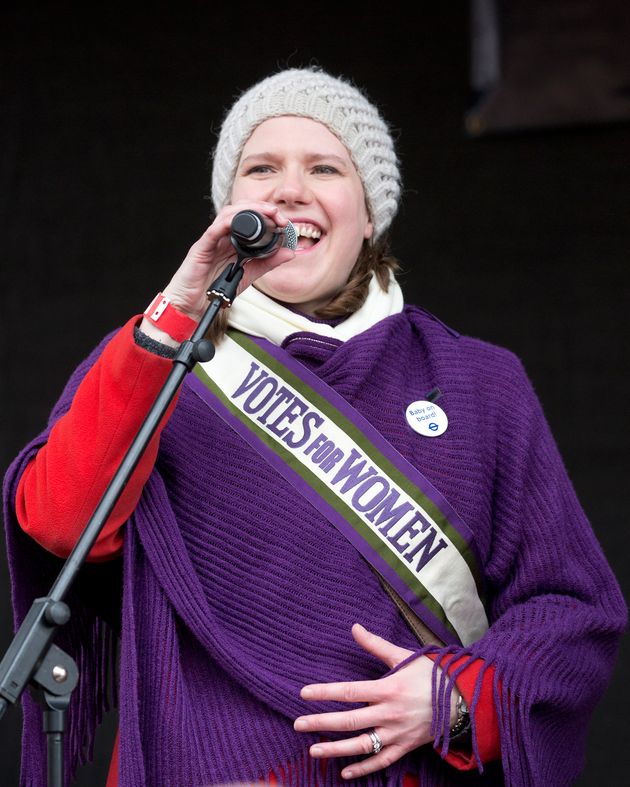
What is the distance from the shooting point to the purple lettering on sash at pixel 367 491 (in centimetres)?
198

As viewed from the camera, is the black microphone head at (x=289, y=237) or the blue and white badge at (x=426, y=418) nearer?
the black microphone head at (x=289, y=237)

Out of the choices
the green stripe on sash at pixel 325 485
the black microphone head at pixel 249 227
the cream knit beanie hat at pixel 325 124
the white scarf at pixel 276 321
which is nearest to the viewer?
the black microphone head at pixel 249 227

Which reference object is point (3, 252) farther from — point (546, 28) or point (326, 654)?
point (326, 654)

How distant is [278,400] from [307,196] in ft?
1.09

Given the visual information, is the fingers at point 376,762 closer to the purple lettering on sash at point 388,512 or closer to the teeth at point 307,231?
the purple lettering on sash at point 388,512

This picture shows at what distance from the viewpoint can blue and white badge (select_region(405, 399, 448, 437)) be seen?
202cm

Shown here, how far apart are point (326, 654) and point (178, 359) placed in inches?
21.5

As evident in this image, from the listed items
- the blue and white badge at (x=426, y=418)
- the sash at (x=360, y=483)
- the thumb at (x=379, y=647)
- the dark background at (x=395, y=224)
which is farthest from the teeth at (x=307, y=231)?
the dark background at (x=395, y=224)

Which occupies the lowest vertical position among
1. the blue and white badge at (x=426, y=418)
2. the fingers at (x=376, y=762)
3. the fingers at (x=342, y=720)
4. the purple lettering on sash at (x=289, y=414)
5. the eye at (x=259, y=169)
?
the fingers at (x=376, y=762)

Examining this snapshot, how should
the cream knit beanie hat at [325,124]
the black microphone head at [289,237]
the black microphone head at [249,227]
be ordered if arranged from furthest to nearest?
the cream knit beanie hat at [325,124] → the black microphone head at [289,237] → the black microphone head at [249,227]

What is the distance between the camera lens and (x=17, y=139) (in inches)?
147

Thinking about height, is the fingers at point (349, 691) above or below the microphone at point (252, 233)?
below

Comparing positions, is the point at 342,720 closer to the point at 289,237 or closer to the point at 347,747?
the point at 347,747

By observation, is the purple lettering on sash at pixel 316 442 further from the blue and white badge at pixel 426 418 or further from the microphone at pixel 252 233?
the microphone at pixel 252 233
